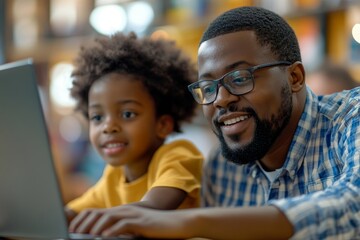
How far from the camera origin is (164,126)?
1.48 meters

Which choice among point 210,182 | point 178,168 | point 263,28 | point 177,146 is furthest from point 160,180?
point 263,28

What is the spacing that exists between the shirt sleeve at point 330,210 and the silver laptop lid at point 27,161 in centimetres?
35

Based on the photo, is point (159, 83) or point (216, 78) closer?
point (216, 78)

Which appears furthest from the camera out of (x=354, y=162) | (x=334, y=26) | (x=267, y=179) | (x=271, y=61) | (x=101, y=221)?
(x=334, y=26)

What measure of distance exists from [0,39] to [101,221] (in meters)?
3.81

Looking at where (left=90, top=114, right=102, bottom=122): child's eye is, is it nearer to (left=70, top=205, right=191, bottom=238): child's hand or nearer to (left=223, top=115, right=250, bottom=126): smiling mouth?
(left=223, top=115, right=250, bottom=126): smiling mouth

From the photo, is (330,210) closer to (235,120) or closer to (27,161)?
(235,120)

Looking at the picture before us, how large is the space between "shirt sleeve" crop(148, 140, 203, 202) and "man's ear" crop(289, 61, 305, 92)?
1.05ft

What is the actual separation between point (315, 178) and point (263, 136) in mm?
148

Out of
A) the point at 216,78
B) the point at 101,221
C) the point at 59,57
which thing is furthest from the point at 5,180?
the point at 59,57

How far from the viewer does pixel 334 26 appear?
3.01m

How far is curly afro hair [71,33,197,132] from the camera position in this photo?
1.42m

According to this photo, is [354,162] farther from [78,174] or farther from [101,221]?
[78,174]

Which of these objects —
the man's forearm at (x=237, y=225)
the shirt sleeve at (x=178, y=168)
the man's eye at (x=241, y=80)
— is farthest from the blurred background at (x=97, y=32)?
the man's forearm at (x=237, y=225)
